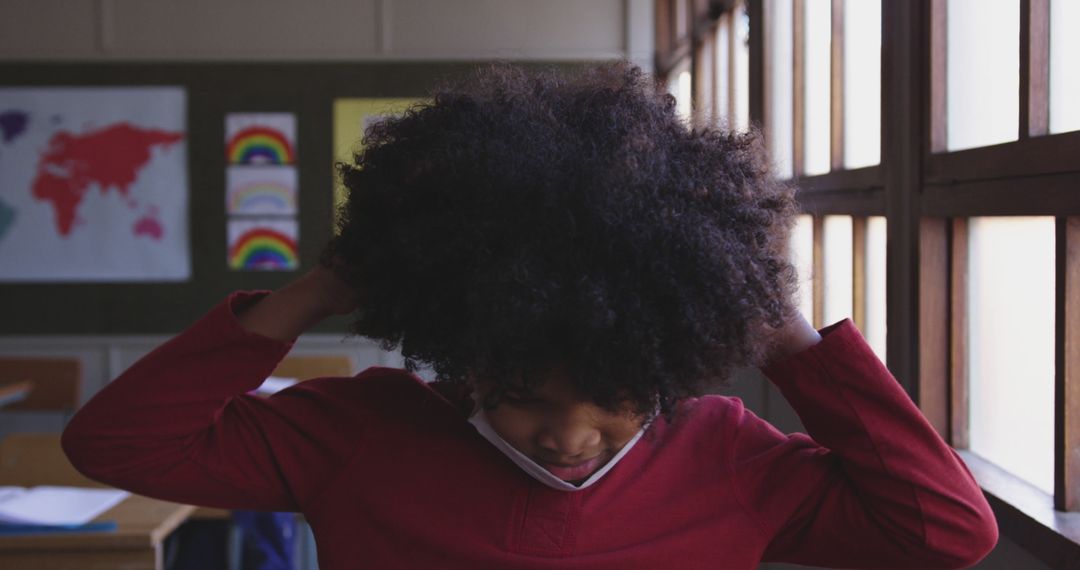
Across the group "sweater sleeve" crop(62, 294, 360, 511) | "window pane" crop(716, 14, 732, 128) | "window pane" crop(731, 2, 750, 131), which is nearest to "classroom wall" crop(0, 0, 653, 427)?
"window pane" crop(716, 14, 732, 128)

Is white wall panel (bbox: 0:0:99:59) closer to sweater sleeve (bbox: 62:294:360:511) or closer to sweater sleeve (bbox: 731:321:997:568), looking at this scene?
sweater sleeve (bbox: 62:294:360:511)

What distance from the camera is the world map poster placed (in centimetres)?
520

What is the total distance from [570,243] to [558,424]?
0.52 ft

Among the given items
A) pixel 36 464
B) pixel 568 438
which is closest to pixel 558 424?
pixel 568 438

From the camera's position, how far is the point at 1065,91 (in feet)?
4.31

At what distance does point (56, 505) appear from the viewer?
2.33 meters

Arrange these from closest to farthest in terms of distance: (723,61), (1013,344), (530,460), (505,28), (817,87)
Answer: (530,460)
(1013,344)
(817,87)
(723,61)
(505,28)

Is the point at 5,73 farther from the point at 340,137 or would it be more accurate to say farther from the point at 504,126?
the point at 504,126

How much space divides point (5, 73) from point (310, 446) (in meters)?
4.94

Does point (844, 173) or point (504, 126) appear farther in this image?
point (844, 173)

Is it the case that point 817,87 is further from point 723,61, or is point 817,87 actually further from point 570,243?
point 570,243

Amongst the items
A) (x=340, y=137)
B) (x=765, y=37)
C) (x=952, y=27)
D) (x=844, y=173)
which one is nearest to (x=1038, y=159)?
(x=952, y=27)

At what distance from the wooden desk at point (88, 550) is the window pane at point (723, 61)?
Result: 2102 millimetres

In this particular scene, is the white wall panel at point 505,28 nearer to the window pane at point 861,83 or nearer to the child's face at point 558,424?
the window pane at point 861,83
